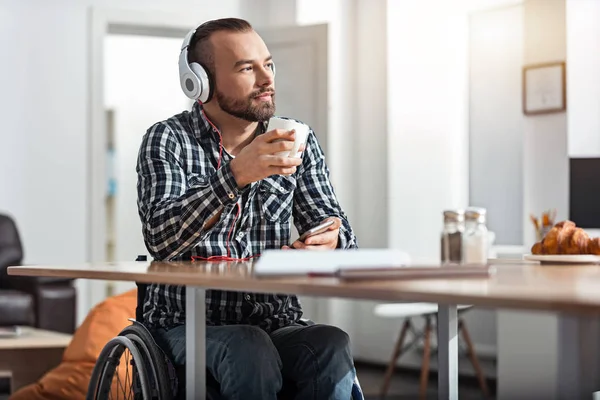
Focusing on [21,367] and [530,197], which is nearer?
[21,367]

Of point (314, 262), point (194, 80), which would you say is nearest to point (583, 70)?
point (194, 80)

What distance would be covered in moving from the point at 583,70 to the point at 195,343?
3.91 meters

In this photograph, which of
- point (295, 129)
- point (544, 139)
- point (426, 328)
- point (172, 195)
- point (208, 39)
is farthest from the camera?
point (544, 139)

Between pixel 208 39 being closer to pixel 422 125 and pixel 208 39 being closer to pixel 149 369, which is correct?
pixel 149 369

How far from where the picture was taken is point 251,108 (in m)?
1.95

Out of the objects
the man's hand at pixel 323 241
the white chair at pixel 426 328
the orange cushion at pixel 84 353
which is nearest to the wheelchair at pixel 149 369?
the man's hand at pixel 323 241

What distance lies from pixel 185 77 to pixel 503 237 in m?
3.63

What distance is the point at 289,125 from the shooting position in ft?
5.07

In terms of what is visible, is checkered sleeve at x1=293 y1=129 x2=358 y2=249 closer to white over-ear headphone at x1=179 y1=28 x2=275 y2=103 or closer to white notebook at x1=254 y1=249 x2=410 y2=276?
white over-ear headphone at x1=179 y1=28 x2=275 y2=103

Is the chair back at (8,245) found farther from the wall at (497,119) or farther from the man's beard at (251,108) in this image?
the man's beard at (251,108)

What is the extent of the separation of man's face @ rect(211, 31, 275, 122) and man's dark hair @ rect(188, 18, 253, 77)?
0.01m

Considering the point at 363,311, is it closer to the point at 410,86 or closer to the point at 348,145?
the point at 348,145

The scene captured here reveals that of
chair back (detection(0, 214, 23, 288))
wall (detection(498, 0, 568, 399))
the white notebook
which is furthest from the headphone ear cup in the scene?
chair back (detection(0, 214, 23, 288))

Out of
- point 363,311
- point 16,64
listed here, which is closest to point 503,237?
point 363,311
